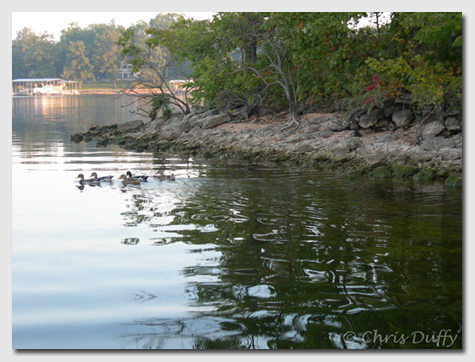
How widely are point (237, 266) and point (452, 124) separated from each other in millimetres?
12119

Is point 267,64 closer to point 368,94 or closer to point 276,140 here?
point 276,140

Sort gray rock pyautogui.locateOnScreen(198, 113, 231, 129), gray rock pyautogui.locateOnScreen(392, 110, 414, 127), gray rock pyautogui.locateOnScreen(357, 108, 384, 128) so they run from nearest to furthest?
gray rock pyautogui.locateOnScreen(392, 110, 414, 127), gray rock pyautogui.locateOnScreen(357, 108, 384, 128), gray rock pyautogui.locateOnScreen(198, 113, 231, 129)

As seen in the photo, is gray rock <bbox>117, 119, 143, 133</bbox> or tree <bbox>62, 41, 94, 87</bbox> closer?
gray rock <bbox>117, 119, 143, 133</bbox>

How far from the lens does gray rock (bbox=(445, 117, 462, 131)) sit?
15.7 m

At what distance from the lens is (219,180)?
45.1 ft

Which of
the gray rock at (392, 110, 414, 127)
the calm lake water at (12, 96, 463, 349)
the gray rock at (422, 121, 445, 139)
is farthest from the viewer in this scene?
the gray rock at (392, 110, 414, 127)

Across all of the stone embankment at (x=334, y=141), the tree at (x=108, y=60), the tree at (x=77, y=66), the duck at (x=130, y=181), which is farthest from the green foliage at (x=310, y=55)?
the tree at (x=108, y=60)

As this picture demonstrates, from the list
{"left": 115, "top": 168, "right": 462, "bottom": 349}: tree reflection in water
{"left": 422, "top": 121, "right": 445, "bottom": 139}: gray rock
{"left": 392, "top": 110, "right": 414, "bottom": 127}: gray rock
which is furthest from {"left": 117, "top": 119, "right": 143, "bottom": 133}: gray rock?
{"left": 422, "top": 121, "right": 445, "bottom": 139}: gray rock

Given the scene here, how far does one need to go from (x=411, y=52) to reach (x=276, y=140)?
6.61 meters

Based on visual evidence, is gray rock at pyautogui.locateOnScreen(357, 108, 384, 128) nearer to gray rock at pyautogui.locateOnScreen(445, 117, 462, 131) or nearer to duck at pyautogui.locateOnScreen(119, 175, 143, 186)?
gray rock at pyautogui.locateOnScreen(445, 117, 462, 131)

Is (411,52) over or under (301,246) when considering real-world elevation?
over

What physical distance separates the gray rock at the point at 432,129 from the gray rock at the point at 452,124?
0.64 ft

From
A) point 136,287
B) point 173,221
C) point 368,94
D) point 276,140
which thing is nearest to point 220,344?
point 136,287

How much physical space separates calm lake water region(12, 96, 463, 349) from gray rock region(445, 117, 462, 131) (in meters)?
3.66
